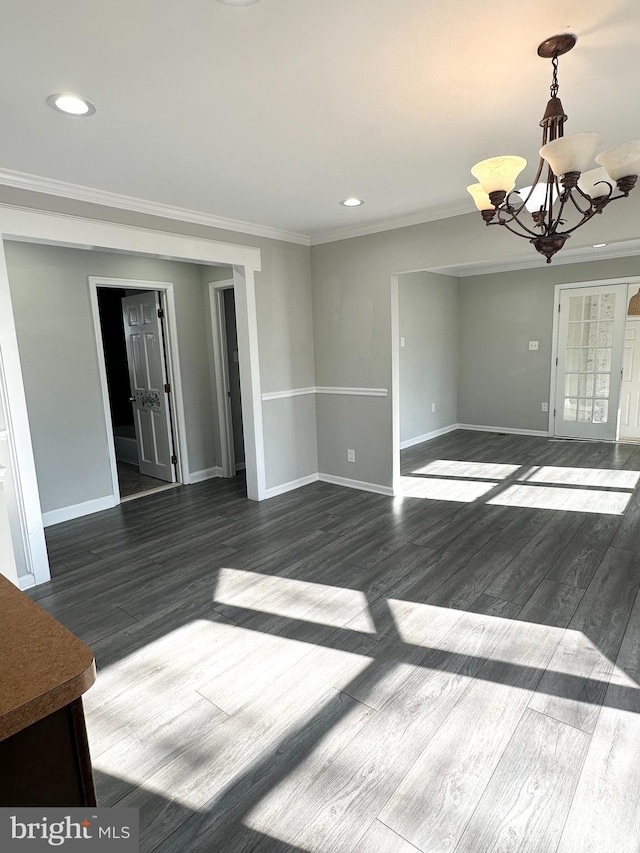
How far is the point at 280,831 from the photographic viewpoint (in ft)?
4.85

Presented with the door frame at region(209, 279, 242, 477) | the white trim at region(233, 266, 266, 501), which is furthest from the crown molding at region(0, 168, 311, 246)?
the door frame at region(209, 279, 242, 477)

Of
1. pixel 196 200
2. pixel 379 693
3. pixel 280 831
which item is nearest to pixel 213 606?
pixel 379 693

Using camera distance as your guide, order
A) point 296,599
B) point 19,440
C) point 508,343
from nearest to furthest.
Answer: point 296,599
point 19,440
point 508,343

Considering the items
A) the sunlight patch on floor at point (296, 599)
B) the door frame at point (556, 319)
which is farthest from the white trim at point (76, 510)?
the door frame at point (556, 319)

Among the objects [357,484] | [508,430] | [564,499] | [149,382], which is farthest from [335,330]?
[508,430]

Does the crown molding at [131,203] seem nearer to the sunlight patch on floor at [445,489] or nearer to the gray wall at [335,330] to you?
the gray wall at [335,330]

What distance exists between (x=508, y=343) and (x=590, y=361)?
112 cm

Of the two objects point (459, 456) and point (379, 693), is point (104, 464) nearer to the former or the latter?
point (379, 693)

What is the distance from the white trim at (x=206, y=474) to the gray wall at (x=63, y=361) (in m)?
0.97

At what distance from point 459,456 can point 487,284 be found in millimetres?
2811

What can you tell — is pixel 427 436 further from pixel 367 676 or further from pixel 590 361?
pixel 367 676

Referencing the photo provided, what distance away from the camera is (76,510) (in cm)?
436

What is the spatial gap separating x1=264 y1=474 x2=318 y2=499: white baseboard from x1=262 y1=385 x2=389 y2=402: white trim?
88cm

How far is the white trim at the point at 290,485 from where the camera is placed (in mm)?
4727
